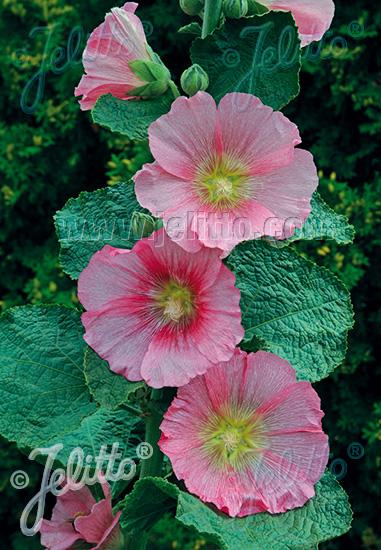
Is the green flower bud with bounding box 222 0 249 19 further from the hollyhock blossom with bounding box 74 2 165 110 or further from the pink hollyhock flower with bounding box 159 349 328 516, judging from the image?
the pink hollyhock flower with bounding box 159 349 328 516

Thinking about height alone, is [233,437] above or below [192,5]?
below

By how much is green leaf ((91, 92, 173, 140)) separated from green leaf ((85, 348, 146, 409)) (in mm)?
213

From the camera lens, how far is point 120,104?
0.77 meters

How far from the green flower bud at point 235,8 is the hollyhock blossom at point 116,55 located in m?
0.09

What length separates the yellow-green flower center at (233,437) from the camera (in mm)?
774

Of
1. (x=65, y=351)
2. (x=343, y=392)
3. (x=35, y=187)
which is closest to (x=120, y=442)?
(x=65, y=351)

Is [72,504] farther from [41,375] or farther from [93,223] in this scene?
[93,223]

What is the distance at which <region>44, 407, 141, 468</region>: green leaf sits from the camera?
0.91 meters

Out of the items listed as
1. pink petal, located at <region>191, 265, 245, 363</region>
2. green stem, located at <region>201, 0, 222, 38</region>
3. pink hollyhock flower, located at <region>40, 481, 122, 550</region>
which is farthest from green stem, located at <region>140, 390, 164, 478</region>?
green stem, located at <region>201, 0, 222, 38</region>

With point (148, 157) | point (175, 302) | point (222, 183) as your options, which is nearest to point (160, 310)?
point (175, 302)

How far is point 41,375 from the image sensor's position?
85 centimetres

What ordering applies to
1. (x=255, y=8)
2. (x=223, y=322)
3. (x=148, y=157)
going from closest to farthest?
(x=223, y=322) < (x=255, y=8) < (x=148, y=157)

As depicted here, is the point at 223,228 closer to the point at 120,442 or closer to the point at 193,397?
the point at 193,397

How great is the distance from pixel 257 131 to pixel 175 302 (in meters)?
0.17
